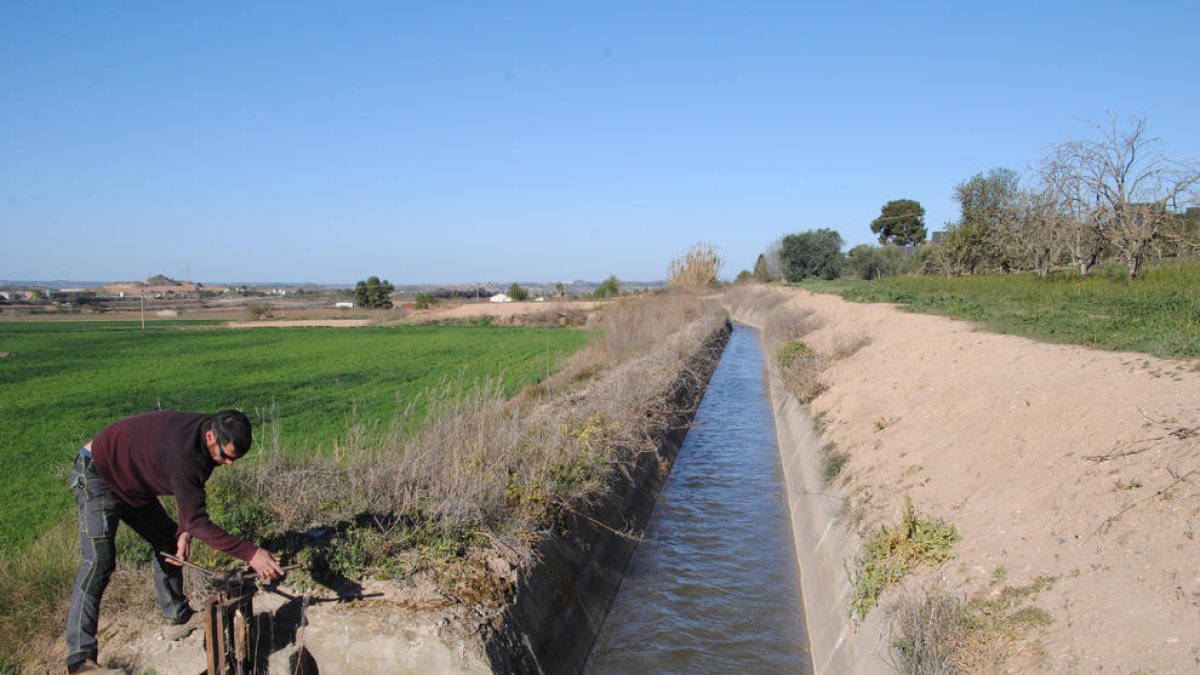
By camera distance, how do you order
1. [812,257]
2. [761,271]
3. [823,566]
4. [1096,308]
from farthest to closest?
[761,271] < [812,257] < [1096,308] < [823,566]

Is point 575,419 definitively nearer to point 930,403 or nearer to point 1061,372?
point 930,403

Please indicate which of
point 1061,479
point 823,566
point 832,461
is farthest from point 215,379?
point 1061,479

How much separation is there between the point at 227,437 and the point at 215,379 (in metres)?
23.9

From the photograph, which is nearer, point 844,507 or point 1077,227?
point 844,507

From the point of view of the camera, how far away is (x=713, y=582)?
9.02 meters

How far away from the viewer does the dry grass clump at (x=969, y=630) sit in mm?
4730

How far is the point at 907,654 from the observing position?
5.05 meters

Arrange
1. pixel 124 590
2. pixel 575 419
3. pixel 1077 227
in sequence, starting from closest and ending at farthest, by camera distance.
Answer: pixel 124 590, pixel 575 419, pixel 1077 227

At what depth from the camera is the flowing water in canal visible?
24.0ft

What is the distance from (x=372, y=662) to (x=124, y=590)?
2.00 m

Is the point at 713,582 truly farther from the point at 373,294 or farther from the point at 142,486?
the point at 373,294

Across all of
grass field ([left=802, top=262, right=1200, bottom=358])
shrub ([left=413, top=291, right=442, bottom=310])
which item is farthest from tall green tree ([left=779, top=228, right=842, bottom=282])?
grass field ([left=802, top=262, right=1200, bottom=358])

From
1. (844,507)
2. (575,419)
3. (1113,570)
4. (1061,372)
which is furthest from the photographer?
(575,419)

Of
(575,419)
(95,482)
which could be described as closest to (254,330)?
(575,419)
